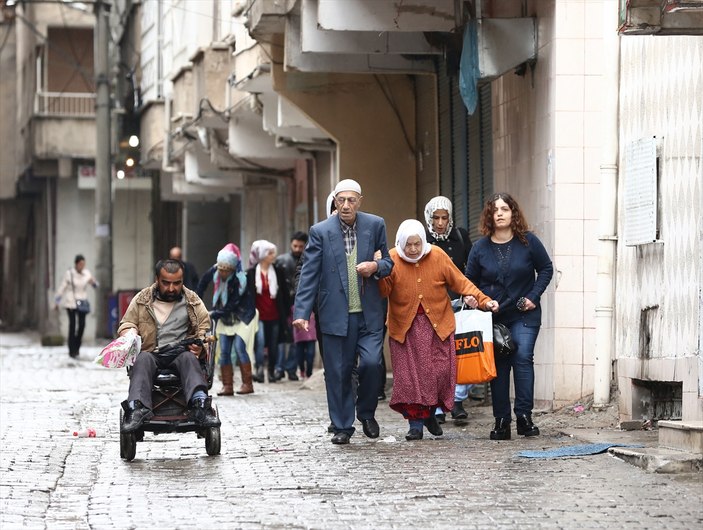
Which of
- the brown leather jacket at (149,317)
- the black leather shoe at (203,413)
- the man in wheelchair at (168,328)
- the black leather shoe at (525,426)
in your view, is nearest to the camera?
the black leather shoe at (203,413)

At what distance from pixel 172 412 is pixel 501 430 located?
2278mm

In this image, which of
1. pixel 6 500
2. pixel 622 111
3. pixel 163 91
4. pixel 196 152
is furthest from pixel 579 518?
pixel 163 91

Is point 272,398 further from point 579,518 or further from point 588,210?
point 579,518

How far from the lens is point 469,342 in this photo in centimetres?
1171

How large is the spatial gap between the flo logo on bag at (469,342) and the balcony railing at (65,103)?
28.9 meters

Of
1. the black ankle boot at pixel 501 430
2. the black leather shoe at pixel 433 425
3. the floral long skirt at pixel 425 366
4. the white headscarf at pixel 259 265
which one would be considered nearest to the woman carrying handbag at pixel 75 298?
the white headscarf at pixel 259 265

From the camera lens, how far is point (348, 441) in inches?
456

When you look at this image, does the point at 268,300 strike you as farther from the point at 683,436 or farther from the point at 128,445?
the point at 683,436

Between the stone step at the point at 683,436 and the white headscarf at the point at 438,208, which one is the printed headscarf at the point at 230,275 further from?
the stone step at the point at 683,436

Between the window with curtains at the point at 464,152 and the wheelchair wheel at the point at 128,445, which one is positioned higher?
the window with curtains at the point at 464,152

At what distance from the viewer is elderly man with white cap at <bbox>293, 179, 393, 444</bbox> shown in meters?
11.7

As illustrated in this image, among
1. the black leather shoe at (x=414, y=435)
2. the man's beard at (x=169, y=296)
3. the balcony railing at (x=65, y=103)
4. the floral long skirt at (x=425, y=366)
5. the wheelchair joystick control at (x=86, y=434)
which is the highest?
the balcony railing at (x=65, y=103)

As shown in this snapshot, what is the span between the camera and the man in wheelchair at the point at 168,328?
10984mm

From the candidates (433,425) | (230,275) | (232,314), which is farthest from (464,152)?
(433,425)
